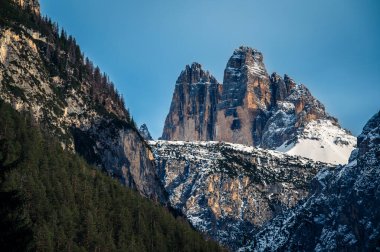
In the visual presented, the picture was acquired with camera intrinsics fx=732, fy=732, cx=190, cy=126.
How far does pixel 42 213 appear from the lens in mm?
152375

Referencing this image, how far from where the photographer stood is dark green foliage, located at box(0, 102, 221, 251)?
149 m

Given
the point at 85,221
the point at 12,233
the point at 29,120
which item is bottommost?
the point at 12,233

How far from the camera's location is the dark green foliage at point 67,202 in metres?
149

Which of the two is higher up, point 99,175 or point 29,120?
point 29,120

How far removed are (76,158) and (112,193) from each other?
533 inches

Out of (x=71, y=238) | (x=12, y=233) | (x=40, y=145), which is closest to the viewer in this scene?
(x=12, y=233)

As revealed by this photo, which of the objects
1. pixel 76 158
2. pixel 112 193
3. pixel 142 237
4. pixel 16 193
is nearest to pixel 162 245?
pixel 142 237

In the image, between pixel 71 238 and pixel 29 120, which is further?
pixel 29 120

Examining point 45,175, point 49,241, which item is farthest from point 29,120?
point 49,241

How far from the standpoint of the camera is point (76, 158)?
19725cm

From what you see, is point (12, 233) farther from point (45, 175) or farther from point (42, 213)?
point (45, 175)

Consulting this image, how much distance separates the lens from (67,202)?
167 metres

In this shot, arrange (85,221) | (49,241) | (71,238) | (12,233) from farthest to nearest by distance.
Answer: (85,221)
(71,238)
(49,241)
(12,233)

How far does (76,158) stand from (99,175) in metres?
8.00
